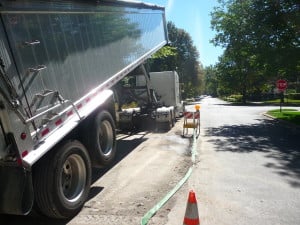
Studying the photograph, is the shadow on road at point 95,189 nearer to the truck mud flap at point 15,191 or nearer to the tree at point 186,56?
the truck mud flap at point 15,191

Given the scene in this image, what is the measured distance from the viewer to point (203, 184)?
7895mm

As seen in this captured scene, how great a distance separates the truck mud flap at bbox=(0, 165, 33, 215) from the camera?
16.8 ft

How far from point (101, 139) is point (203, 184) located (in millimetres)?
2343

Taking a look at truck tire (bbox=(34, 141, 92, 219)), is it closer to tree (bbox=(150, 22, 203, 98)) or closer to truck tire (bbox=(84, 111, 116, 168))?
truck tire (bbox=(84, 111, 116, 168))

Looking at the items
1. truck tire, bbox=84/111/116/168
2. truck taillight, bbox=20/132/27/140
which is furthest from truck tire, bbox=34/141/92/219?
truck tire, bbox=84/111/116/168

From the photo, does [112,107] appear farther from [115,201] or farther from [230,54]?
[230,54]

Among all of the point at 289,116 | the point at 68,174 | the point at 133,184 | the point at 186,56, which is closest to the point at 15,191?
the point at 68,174

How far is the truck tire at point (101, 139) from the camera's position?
24.8ft

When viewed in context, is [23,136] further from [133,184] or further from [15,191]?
[133,184]

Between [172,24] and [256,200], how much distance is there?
67.8m

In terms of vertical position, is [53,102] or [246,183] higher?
[53,102]

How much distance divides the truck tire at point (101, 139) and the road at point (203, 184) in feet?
1.70

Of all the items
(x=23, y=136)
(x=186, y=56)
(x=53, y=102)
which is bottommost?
(x=186, y=56)

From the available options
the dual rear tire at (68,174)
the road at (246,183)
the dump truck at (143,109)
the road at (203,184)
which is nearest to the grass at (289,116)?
the dump truck at (143,109)
